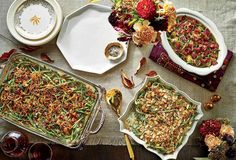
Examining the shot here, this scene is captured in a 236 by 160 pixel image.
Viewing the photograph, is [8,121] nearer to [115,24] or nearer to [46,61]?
[46,61]

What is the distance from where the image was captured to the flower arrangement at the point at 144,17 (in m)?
1.97

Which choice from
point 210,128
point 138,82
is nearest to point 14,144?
point 138,82

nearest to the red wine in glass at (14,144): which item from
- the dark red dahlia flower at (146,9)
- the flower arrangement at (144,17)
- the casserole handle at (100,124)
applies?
the casserole handle at (100,124)

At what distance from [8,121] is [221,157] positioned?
0.94 m

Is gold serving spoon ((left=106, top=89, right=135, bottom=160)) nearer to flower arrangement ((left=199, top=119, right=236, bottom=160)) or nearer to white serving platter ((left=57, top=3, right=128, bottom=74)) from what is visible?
white serving platter ((left=57, top=3, right=128, bottom=74))

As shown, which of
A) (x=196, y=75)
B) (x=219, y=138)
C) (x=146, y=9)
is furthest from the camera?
(x=196, y=75)

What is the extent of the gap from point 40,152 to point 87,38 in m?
0.56

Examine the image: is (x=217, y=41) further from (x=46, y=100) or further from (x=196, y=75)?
(x=46, y=100)

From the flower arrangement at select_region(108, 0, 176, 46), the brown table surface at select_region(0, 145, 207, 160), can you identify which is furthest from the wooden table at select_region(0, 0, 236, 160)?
the flower arrangement at select_region(108, 0, 176, 46)

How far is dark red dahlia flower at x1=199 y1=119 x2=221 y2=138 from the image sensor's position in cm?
223

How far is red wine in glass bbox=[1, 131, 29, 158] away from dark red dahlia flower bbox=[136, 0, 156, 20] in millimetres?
777

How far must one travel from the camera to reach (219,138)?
2203 millimetres

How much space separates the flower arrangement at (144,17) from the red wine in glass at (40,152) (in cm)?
63

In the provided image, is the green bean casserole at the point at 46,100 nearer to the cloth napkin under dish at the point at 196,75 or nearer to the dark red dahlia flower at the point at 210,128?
the cloth napkin under dish at the point at 196,75
